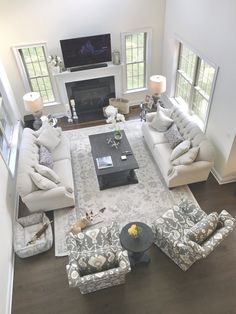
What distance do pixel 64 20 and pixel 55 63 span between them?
109 cm

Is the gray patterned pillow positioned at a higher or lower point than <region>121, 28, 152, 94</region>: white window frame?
lower

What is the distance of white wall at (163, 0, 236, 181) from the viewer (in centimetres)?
457

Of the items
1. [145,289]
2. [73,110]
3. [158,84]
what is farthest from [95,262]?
[73,110]

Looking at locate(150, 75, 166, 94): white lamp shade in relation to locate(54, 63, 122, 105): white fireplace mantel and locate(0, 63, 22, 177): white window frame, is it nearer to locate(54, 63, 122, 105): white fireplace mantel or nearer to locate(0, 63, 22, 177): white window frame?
locate(54, 63, 122, 105): white fireplace mantel

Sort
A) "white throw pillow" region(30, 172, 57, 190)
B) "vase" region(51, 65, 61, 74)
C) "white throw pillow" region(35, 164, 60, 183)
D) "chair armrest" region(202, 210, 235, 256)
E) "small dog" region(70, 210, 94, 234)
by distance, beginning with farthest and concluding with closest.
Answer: "vase" region(51, 65, 61, 74), "white throw pillow" region(35, 164, 60, 183), "white throw pillow" region(30, 172, 57, 190), "small dog" region(70, 210, 94, 234), "chair armrest" region(202, 210, 235, 256)

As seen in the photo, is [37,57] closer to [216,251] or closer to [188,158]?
[188,158]

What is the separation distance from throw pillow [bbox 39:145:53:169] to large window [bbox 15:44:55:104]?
2564 millimetres

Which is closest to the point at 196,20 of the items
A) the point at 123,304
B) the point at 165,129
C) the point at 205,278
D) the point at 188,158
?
the point at 165,129

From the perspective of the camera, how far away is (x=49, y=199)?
5.03 m

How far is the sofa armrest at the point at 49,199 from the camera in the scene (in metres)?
4.95

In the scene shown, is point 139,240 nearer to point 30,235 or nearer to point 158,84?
point 30,235

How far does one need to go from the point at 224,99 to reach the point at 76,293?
4388 mm

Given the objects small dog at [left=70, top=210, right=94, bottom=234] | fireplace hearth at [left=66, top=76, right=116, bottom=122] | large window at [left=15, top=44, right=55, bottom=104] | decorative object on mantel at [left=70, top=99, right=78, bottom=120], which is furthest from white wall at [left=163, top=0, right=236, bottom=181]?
large window at [left=15, top=44, right=55, bottom=104]

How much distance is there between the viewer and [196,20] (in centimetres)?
554
